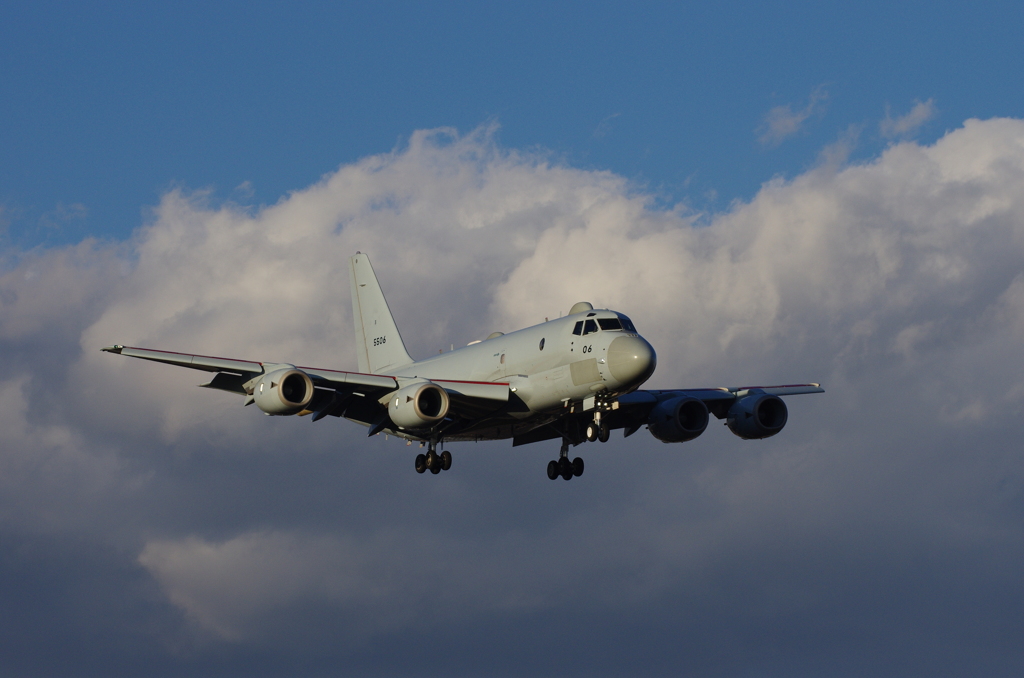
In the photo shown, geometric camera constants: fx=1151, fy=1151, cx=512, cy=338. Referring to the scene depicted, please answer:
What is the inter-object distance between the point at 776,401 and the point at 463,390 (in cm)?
1566

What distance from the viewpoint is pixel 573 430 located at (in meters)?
48.5

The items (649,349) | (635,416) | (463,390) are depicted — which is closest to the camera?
(649,349)

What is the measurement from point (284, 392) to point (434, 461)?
7.72m

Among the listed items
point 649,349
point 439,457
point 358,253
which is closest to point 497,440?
point 439,457

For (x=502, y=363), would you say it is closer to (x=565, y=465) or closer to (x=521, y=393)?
(x=521, y=393)

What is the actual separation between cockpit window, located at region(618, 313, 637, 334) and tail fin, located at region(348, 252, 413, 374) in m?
16.0

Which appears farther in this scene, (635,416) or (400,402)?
(635,416)

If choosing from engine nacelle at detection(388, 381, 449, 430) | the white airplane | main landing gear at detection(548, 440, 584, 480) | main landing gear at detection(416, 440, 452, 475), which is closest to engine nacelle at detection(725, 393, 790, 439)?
the white airplane

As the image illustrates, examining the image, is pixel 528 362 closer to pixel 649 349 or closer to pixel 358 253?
pixel 649 349

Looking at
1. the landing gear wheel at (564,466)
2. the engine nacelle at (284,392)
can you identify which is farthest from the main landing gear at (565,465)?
the engine nacelle at (284,392)

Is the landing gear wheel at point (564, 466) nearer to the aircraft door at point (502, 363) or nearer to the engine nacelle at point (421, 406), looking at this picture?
the aircraft door at point (502, 363)

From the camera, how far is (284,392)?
1698 inches

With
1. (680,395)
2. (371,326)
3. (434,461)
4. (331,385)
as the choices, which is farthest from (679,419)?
(371,326)

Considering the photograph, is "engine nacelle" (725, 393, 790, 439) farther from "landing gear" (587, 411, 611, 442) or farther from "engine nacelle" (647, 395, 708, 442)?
"landing gear" (587, 411, 611, 442)
